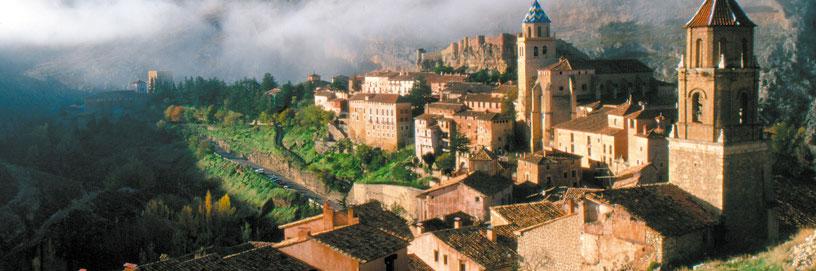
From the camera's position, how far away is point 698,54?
1241 centimetres

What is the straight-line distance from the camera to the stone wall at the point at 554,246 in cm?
1146

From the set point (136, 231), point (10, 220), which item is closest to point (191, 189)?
point (10, 220)

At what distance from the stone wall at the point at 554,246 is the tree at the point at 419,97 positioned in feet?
73.0

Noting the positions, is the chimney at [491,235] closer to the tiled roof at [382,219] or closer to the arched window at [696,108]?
the tiled roof at [382,219]

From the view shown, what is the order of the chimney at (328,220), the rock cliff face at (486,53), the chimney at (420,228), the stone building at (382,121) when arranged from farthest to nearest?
the rock cliff face at (486,53)
the stone building at (382,121)
the chimney at (420,228)
the chimney at (328,220)

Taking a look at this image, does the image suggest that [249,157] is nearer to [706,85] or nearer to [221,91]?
[221,91]

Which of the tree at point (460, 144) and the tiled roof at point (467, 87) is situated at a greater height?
the tiled roof at point (467, 87)

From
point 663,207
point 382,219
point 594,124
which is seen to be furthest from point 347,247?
point 594,124

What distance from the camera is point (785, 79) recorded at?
33.8 meters

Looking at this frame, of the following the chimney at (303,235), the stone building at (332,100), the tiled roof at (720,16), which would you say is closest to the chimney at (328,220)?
the chimney at (303,235)

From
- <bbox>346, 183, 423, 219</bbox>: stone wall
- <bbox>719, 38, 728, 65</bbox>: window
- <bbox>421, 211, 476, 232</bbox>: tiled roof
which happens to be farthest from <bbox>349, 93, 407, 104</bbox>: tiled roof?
<bbox>719, 38, 728, 65</bbox>: window

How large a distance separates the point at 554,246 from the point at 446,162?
16.8 m

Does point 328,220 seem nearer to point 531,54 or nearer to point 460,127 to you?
point 460,127

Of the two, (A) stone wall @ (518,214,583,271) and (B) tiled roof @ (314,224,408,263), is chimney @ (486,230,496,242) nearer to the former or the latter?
(B) tiled roof @ (314,224,408,263)
